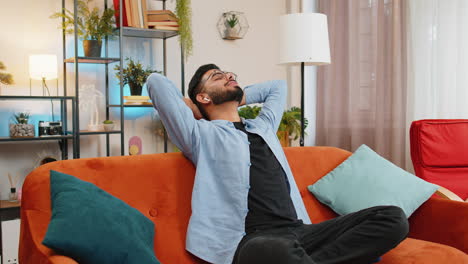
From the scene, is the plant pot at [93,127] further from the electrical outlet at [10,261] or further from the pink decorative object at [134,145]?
the electrical outlet at [10,261]

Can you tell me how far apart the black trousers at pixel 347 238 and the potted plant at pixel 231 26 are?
2.73 metres

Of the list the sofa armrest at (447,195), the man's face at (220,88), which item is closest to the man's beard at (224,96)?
the man's face at (220,88)

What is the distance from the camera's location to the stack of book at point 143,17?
364 centimetres

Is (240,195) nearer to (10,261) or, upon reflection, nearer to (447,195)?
(447,195)

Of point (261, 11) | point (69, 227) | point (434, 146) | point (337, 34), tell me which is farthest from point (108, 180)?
point (261, 11)

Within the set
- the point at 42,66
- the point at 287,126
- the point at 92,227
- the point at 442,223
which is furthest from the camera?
the point at 287,126

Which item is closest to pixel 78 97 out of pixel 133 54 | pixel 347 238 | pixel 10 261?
pixel 133 54

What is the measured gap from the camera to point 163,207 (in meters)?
2.01

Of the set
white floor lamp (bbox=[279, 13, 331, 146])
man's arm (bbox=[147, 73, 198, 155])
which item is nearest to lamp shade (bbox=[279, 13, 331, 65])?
white floor lamp (bbox=[279, 13, 331, 146])

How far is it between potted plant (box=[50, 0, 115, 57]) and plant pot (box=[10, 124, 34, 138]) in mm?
633

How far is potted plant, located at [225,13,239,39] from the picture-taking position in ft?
14.4

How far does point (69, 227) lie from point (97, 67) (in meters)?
2.51

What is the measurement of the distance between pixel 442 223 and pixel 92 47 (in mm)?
2471

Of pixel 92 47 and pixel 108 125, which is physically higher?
pixel 92 47
